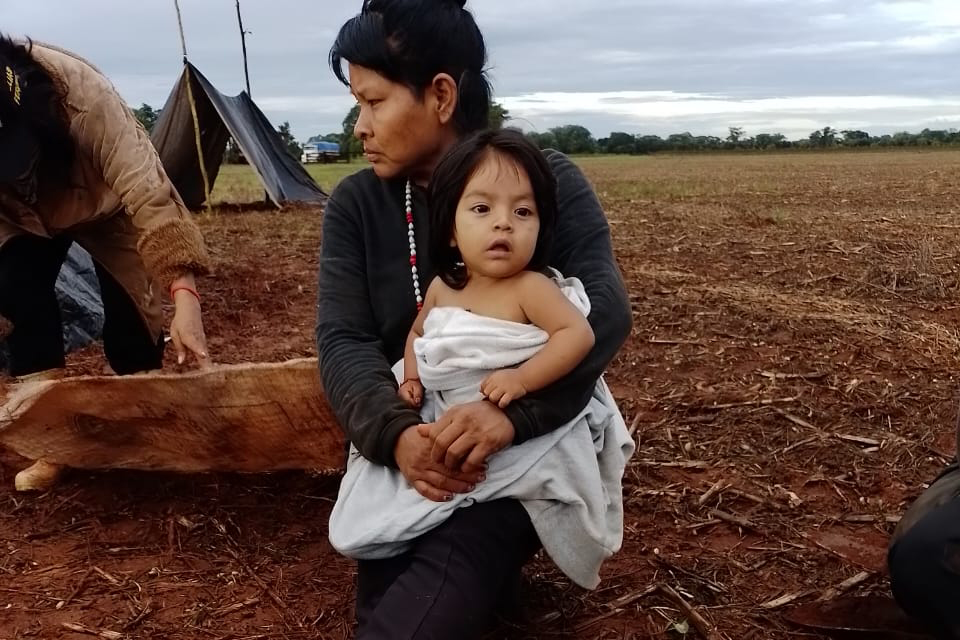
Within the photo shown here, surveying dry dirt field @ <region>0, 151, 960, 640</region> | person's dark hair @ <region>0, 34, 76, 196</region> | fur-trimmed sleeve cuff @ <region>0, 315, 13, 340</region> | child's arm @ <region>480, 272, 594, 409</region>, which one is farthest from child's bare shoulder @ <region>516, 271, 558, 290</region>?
fur-trimmed sleeve cuff @ <region>0, 315, 13, 340</region>

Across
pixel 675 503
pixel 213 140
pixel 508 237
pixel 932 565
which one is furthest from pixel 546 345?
pixel 213 140

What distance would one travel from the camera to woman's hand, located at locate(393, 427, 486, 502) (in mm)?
1581

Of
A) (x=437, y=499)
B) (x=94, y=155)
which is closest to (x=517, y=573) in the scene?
(x=437, y=499)

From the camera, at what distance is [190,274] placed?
253 centimetres

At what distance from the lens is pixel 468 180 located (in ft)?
5.35

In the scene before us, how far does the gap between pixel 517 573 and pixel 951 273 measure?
463 centimetres

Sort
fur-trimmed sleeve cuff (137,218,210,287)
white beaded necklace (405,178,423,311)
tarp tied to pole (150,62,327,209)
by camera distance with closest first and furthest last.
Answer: white beaded necklace (405,178,423,311) → fur-trimmed sleeve cuff (137,218,210,287) → tarp tied to pole (150,62,327,209)

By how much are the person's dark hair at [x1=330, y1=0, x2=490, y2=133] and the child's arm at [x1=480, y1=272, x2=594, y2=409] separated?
46 cm

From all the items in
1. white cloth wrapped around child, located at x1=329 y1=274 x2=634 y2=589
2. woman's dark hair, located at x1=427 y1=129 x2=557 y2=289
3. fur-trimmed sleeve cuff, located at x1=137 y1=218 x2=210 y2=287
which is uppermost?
woman's dark hair, located at x1=427 y1=129 x2=557 y2=289

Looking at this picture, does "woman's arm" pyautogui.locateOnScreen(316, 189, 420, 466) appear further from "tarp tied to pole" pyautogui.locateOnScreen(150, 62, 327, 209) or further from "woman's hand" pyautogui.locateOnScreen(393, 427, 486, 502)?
"tarp tied to pole" pyautogui.locateOnScreen(150, 62, 327, 209)

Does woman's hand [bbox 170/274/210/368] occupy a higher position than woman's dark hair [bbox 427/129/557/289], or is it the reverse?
woman's dark hair [bbox 427/129/557/289]

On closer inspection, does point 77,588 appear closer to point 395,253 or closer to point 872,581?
point 395,253

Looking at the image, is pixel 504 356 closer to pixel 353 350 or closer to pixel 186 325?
pixel 353 350

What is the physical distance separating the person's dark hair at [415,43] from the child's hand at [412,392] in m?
0.56
